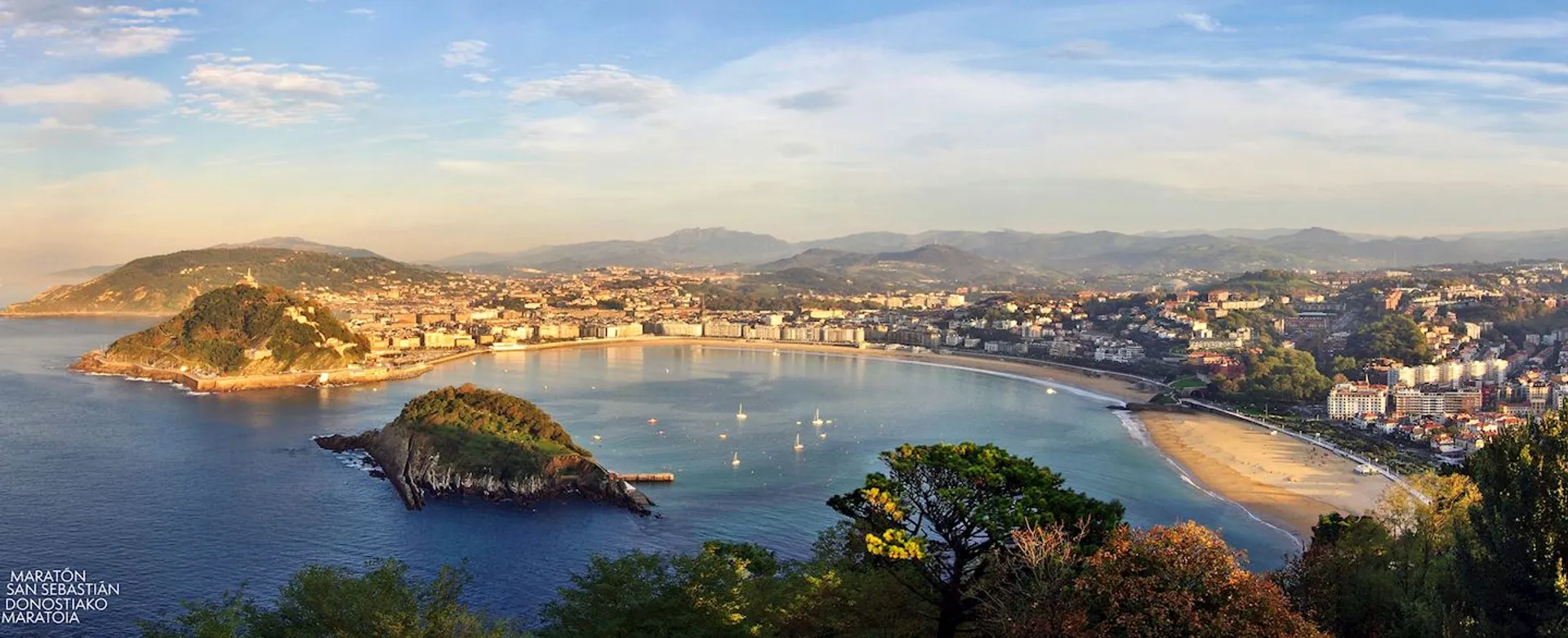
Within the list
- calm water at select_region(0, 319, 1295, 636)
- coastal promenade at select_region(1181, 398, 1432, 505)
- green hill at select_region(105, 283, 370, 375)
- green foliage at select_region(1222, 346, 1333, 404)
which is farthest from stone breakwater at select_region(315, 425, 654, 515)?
green foliage at select_region(1222, 346, 1333, 404)

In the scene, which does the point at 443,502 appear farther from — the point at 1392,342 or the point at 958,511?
the point at 1392,342

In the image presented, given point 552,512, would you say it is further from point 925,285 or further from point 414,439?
point 925,285

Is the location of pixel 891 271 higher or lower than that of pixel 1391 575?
higher

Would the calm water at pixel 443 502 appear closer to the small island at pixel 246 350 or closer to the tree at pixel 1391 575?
the small island at pixel 246 350

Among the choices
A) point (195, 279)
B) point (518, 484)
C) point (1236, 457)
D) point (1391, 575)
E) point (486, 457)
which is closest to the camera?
point (1391, 575)

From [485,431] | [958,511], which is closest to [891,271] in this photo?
[485,431]

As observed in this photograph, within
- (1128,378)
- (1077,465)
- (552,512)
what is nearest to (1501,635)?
(552,512)
